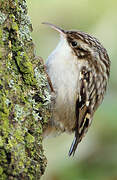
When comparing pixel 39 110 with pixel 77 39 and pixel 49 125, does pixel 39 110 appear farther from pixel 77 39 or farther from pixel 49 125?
pixel 77 39

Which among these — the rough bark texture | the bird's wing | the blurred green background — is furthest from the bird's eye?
the blurred green background

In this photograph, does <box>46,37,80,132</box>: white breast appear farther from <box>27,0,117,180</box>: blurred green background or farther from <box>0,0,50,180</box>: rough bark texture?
<box>27,0,117,180</box>: blurred green background

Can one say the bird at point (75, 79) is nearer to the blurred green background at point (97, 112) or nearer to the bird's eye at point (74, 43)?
the bird's eye at point (74, 43)

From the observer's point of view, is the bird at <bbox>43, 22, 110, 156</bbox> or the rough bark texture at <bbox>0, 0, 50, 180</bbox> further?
the bird at <bbox>43, 22, 110, 156</bbox>

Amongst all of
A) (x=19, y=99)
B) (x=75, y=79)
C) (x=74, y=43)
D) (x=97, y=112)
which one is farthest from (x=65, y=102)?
(x=97, y=112)

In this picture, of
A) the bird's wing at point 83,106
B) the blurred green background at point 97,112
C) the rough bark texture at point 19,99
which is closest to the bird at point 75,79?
the bird's wing at point 83,106

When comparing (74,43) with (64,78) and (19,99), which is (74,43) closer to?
(64,78)

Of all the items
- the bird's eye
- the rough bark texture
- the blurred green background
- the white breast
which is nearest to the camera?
the rough bark texture
